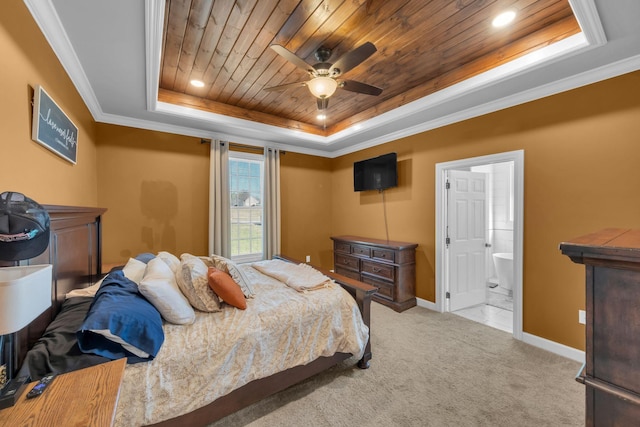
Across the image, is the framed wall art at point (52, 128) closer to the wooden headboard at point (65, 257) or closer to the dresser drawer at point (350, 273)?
the wooden headboard at point (65, 257)

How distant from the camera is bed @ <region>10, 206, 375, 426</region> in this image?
4.44ft

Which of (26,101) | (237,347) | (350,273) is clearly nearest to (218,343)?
(237,347)

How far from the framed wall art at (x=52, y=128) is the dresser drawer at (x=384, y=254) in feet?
11.4

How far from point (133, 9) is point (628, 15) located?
3.04 metres

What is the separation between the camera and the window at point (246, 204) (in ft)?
14.0

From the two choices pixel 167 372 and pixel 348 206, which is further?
pixel 348 206

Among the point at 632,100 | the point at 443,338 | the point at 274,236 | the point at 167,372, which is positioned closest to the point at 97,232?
the point at 167,372

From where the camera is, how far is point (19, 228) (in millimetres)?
961

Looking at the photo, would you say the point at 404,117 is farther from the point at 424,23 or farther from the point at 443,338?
the point at 443,338

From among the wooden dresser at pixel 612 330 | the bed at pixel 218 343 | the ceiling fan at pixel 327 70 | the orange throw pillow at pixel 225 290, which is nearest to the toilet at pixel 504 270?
the bed at pixel 218 343

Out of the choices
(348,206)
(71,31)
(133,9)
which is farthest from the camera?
(348,206)

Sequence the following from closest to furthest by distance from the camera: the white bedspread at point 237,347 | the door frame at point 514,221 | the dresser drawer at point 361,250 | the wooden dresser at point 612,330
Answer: the wooden dresser at point 612,330 → the white bedspread at point 237,347 → the door frame at point 514,221 → the dresser drawer at point 361,250

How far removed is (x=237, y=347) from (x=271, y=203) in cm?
291

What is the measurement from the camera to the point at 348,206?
4.97 metres
